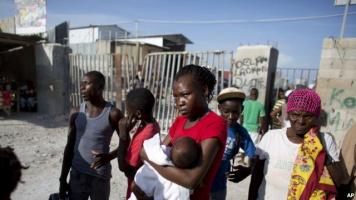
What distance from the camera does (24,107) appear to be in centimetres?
974

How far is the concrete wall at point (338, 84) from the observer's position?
523cm

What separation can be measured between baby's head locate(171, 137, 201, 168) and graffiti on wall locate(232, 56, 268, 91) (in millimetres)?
5268

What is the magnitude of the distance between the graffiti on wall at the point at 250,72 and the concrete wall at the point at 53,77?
6.22 meters

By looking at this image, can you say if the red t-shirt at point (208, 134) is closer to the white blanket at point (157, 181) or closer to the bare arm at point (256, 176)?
the white blanket at point (157, 181)

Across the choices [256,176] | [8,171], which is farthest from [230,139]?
[8,171]

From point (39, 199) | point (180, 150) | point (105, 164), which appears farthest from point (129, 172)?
point (39, 199)

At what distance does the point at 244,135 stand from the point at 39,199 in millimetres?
2979

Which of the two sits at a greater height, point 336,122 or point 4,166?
point 4,166

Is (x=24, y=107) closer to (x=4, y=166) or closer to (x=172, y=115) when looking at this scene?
(x=172, y=115)

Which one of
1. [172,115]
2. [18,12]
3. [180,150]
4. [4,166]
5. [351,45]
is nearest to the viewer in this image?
[4,166]

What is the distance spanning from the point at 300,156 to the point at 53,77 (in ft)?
30.2

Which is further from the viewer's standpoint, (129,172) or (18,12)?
(18,12)

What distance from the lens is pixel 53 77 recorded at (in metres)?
9.17

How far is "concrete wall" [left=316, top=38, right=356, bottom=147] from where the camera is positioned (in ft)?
17.1
